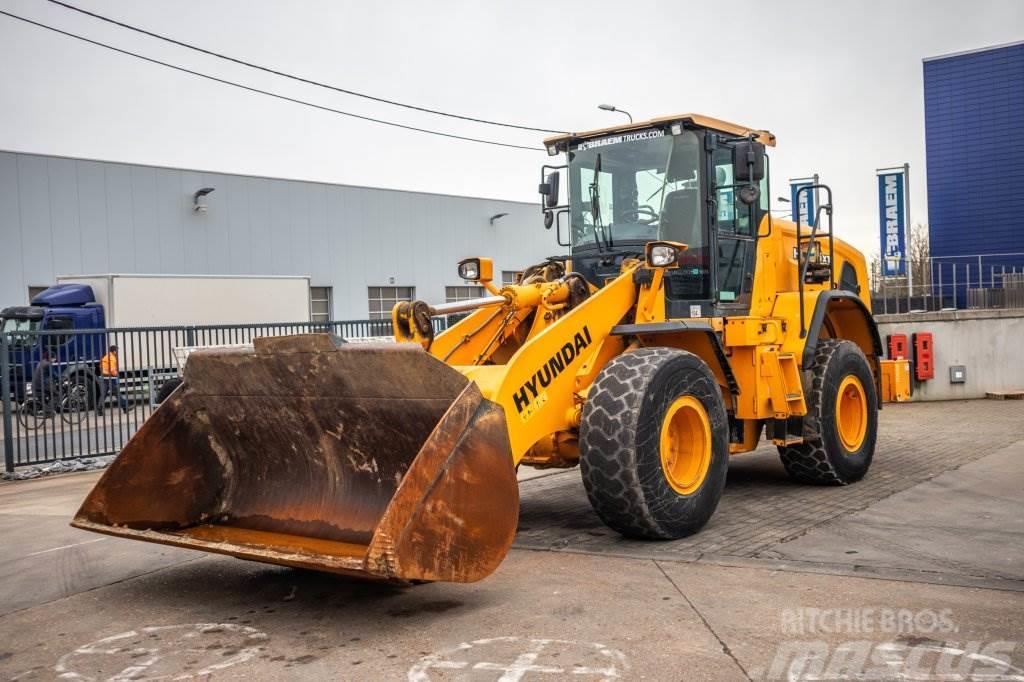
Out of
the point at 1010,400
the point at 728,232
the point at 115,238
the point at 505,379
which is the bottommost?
the point at 1010,400

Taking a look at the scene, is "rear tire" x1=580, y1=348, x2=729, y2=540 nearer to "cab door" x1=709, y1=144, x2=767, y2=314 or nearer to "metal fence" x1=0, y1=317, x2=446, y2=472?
"cab door" x1=709, y1=144, x2=767, y2=314

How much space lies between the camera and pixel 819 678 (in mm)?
4266

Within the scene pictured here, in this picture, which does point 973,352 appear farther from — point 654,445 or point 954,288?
point 654,445

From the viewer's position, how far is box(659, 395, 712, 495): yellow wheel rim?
684 centimetres

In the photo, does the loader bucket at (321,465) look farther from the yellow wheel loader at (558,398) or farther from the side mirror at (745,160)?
the side mirror at (745,160)

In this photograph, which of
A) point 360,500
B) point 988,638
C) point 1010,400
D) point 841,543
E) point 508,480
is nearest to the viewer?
point 988,638

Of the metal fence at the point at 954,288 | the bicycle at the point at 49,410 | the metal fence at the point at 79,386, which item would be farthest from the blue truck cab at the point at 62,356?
the metal fence at the point at 954,288

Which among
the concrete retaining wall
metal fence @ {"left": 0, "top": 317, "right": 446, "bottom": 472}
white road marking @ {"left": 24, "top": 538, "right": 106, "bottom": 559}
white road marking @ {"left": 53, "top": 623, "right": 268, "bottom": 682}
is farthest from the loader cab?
the concrete retaining wall

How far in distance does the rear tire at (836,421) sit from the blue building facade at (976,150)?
55.4ft

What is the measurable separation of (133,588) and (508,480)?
2595mm

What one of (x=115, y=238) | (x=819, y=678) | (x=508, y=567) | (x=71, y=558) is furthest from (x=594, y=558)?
(x=115, y=238)

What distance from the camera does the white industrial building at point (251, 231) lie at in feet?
82.5

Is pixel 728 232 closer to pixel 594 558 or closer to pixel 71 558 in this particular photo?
pixel 594 558

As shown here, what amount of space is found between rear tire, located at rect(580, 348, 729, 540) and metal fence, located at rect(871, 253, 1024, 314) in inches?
477
